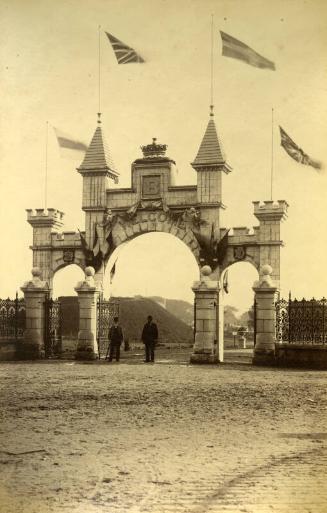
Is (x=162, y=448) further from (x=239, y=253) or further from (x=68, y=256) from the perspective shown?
(x=68, y=256)

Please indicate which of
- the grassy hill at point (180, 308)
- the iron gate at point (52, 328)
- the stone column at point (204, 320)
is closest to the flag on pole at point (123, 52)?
the stone column at point (204, 320)

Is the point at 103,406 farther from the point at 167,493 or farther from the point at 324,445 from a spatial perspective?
the point at 167,493

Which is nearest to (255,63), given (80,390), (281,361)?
(80,390)

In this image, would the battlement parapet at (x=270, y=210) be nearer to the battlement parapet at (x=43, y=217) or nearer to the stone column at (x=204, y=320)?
the stone column at (x=204, y=320)

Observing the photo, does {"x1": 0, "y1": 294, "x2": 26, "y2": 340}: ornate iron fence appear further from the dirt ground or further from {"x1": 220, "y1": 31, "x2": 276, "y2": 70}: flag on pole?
{"x1": 220, "y1": 31, "x2": 276, "y2": 70}: flag on pole

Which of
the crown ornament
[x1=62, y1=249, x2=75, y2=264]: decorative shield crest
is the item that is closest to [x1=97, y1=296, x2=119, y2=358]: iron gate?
[x1=62, y1=249, x2=75, y2=264]: decorative shield crest

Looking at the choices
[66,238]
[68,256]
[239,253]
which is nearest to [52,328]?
[68,256]
